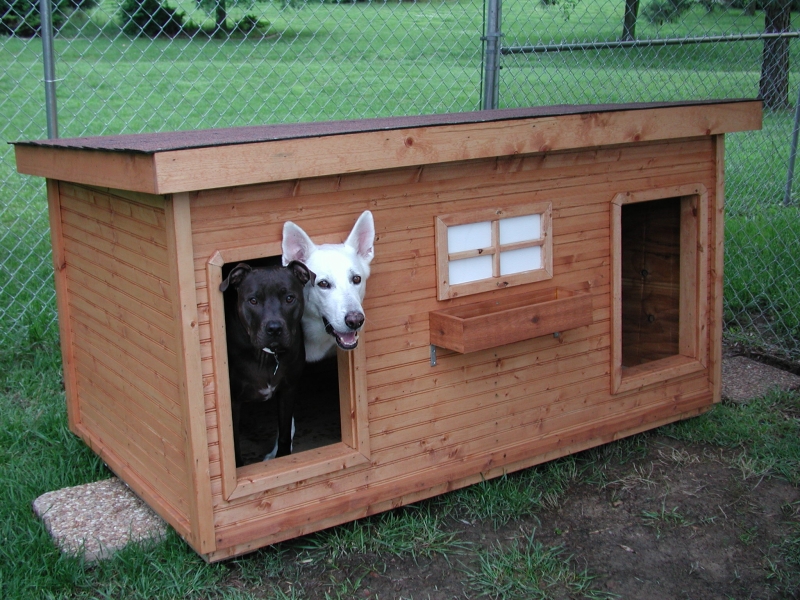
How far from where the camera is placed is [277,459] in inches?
131

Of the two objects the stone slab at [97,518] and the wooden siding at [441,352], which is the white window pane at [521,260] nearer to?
the wooden siding at [441,352]

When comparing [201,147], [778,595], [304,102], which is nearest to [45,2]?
[201,147]

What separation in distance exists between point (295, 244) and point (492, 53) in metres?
3.33

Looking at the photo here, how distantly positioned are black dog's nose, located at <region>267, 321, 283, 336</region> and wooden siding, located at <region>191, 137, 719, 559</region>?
0.73ft

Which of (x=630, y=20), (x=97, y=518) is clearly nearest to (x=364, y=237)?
(x=97, y=518)

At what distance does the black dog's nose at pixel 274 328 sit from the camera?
10.0ft

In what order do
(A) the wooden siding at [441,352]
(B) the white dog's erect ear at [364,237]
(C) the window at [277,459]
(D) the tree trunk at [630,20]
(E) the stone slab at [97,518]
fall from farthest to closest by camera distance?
1. (D) the tree trunk at [630,20]
2. (E) the stone slab at [97,518]
3. (B) the white dog's erect ear at [364,237]
4. (A) the wooden siding at [441,352]
5. (C) the window at [277,459]

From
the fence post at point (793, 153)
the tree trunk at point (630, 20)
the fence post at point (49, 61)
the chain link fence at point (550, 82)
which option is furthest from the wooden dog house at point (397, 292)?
the fence post at point (793, 153)

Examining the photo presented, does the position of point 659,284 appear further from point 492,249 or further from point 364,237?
point 364,237

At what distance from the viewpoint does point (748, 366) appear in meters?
5.50

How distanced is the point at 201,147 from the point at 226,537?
140 centimetres

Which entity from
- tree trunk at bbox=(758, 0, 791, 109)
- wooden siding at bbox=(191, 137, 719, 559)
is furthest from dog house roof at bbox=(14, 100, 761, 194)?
tree trunk at bbox=(758, 0, 791, 109)

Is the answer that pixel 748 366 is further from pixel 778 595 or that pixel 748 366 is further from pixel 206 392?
pixel 206 392

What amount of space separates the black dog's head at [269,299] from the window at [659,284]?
5.54ft
